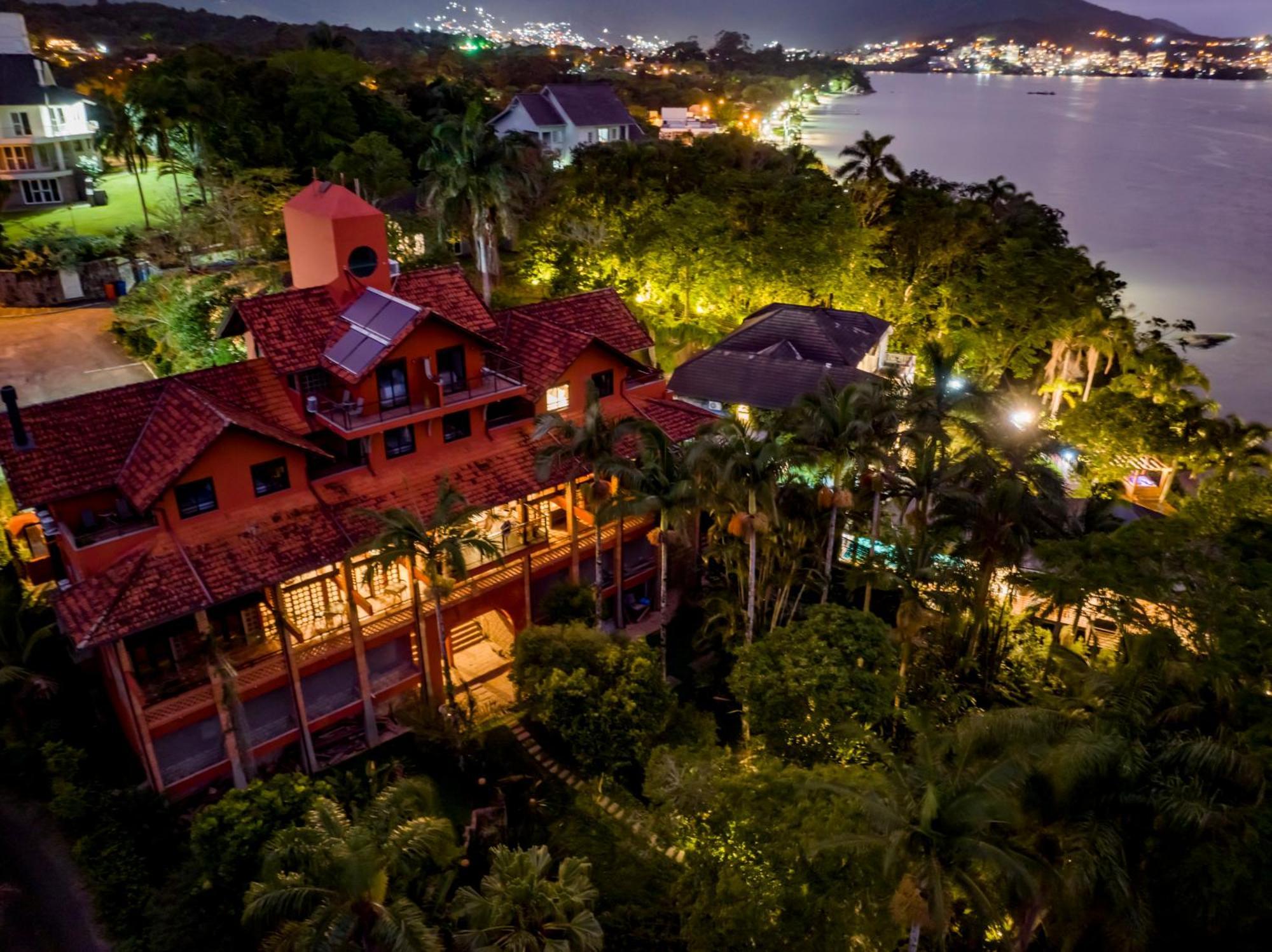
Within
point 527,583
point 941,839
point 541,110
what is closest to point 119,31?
point 541,110

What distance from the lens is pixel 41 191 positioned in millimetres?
74062

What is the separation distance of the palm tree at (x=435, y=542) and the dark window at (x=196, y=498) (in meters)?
5.11

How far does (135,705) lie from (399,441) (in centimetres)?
1174

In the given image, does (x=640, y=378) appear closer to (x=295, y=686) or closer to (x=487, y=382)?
(x=487, y=382)

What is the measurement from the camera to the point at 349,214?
31484 mm

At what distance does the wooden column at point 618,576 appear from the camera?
33.5 meters

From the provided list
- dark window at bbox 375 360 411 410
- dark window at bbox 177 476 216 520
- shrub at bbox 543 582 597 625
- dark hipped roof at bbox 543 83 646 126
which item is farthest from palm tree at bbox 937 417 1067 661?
dark hipped roof at bbox 543 83 646 126

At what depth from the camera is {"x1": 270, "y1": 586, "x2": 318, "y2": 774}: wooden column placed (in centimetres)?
2686

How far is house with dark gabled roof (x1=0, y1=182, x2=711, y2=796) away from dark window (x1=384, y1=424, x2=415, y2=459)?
2.9 inches

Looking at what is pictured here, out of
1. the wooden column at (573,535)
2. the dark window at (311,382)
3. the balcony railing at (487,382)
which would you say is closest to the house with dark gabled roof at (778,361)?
the wooden column at (573,535)

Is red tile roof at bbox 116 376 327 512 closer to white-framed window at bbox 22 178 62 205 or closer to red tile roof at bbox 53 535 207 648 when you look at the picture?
red tile roof at bbox 53 535 207 648

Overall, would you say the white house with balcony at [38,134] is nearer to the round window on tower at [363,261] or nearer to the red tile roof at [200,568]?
the round window on tower at [363,261]

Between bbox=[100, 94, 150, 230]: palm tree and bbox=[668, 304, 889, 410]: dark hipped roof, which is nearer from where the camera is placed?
bbox=[668, 304, 889, 410]: dark hipped roof

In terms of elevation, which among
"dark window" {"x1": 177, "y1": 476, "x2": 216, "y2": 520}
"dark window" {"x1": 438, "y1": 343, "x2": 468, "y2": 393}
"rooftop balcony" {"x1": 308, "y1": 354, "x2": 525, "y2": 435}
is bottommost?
"dark window" {"x1": 177, "y1": 476, "x2": 216, "y2": 520}
